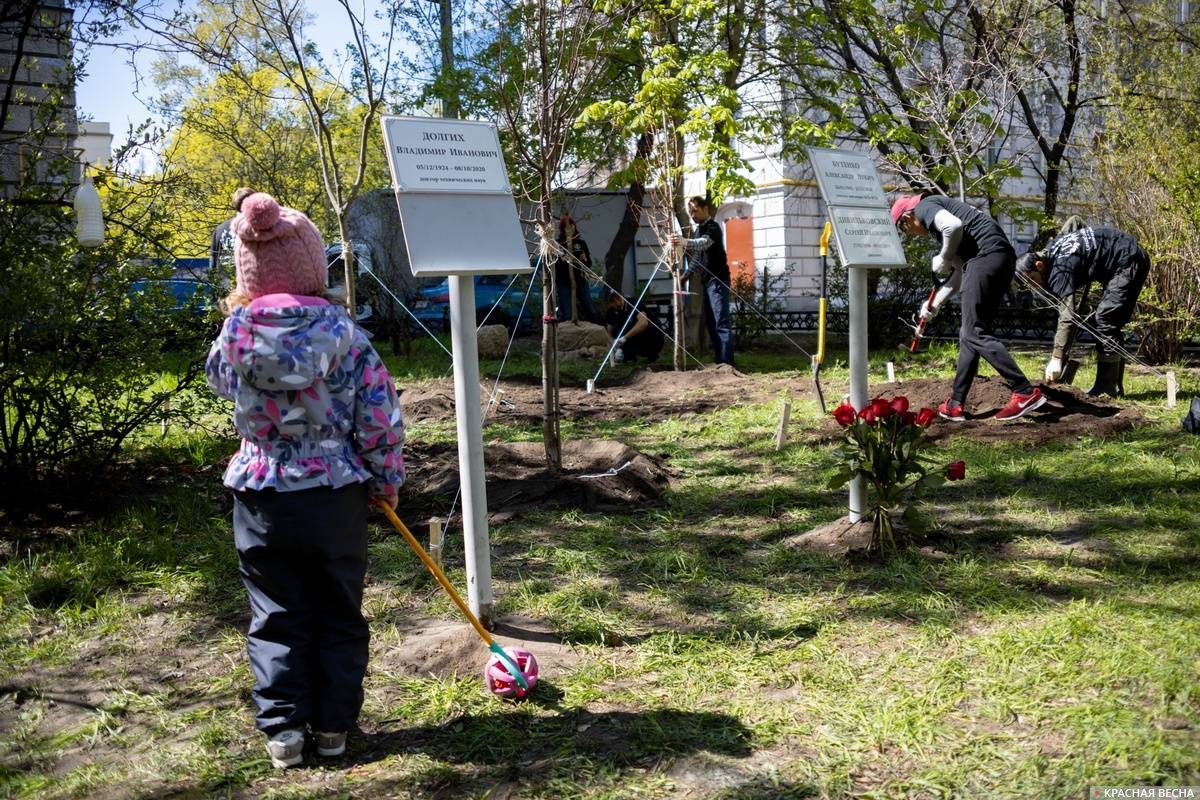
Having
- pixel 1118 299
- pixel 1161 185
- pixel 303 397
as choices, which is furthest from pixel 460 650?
pixel 1161 185

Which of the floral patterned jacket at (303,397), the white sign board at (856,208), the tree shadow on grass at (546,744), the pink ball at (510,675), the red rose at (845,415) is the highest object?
the white sign board at (856,208)

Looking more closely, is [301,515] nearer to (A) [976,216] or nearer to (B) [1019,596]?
(B) [1019,596]

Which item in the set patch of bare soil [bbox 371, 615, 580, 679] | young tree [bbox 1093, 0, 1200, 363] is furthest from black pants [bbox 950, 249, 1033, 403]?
patch of bare soil [bbox 371, 615, 580, 679]

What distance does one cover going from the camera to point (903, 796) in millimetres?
2629

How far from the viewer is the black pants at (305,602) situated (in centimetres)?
291

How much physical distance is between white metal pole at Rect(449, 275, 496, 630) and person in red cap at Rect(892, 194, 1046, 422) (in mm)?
4323

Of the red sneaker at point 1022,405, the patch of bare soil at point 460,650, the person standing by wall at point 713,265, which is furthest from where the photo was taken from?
the person standing by wall at point 713,265

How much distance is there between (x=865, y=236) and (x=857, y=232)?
2.4 inches

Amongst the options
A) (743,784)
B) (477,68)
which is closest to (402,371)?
(477,68)

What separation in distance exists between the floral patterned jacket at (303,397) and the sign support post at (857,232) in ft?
7.52

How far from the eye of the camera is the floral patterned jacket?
2869 millimetres

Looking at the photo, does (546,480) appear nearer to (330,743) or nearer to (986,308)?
(330,743)

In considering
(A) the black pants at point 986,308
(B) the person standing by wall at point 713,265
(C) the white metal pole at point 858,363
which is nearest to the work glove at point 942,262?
(A) the black pants at point 986,308

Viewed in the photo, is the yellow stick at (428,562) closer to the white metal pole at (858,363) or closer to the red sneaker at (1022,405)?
the white metal pole at (858,363)
